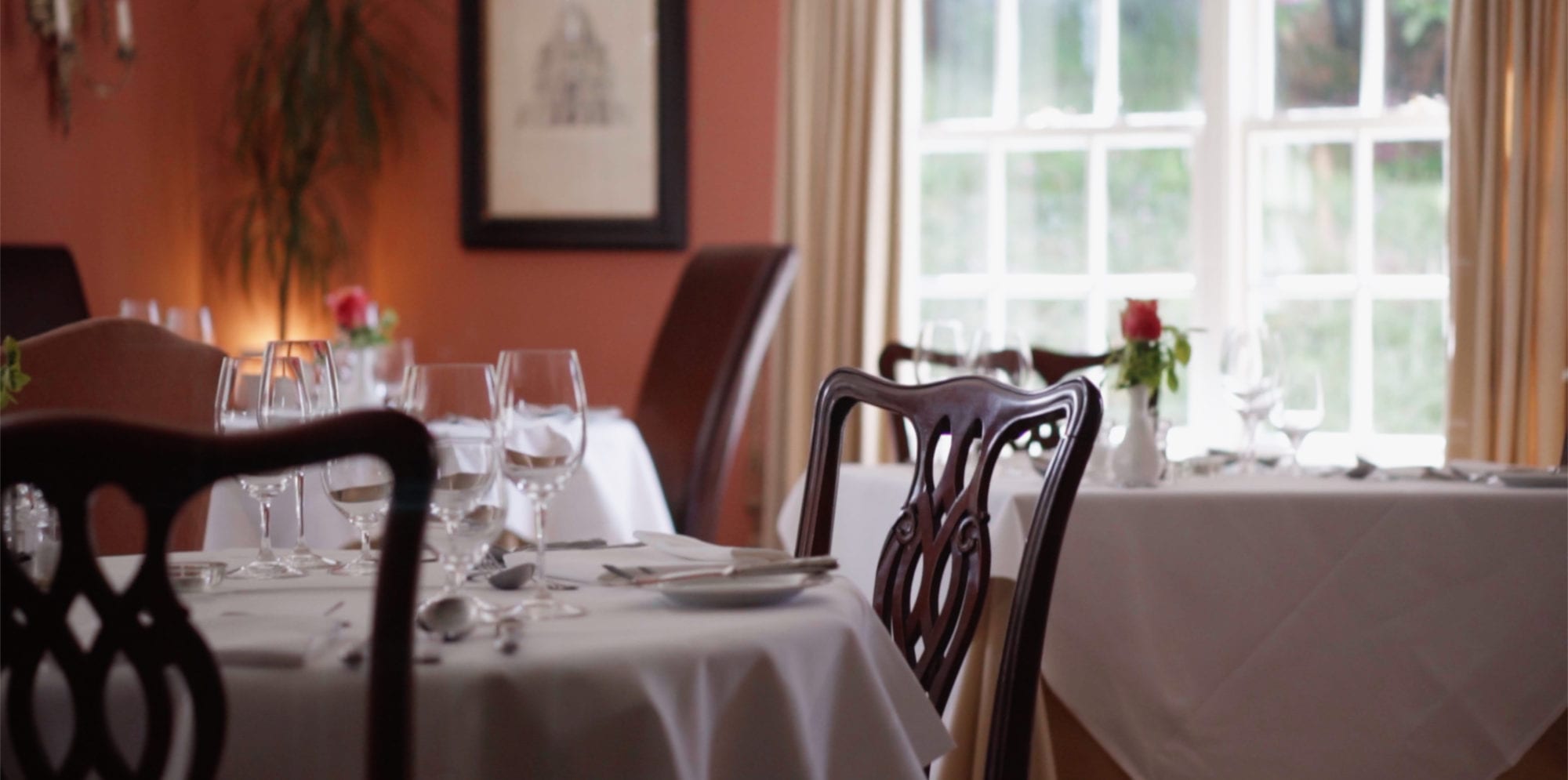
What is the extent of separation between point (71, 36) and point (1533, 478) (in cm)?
402

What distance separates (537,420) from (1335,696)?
5.38ft

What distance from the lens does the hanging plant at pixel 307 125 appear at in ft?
16.6

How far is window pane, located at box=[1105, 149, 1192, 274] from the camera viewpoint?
4.66m

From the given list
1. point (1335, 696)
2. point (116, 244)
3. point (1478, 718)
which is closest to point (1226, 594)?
point (1335, 696)

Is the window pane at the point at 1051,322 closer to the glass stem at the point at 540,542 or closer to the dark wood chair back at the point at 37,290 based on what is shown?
the dark wood chair back at the point at 37,290

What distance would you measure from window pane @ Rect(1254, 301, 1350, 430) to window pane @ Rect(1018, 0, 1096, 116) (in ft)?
2.95

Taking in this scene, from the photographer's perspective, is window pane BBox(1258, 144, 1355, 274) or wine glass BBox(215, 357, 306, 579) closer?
wine glass BBox(215, 357, 306, 579)

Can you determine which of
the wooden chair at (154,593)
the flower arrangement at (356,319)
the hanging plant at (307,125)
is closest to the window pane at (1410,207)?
the flower arrangement at (356,319)

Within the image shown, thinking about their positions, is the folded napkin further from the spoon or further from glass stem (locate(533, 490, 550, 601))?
glass stem (locate(533, 490, 550, 601))

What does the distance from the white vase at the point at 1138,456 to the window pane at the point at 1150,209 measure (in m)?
2.26

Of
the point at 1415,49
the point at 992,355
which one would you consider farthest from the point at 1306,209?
the point at 992,355

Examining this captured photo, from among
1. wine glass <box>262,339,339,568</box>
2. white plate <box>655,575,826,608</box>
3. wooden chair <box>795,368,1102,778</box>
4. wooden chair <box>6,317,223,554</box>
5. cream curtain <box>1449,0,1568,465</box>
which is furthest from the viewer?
cream curtain <box>1449,0,1568,465</box>

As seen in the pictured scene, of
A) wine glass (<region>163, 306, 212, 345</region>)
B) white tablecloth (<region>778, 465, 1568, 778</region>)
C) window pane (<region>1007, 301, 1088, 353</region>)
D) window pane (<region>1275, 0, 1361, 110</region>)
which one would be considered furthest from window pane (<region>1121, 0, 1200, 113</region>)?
wine glass (<region>163, 306, 212, 345</region>)

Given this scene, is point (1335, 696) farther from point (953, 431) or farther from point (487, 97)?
point (487, 97)
